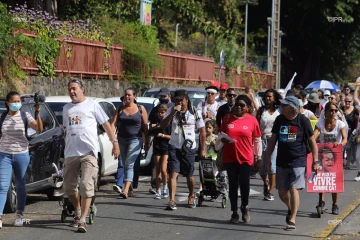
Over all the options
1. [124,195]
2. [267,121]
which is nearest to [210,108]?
[267,121]

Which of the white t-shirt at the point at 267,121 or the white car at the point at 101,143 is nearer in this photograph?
the white t-shirt at the point at 267,121

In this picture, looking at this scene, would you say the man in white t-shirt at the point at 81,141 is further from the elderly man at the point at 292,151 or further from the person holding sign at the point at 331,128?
the person holding sign at the point at 331,128

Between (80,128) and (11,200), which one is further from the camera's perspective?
(11,200)

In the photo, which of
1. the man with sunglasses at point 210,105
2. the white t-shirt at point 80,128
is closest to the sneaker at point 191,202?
the white t-shirt at point 80,128

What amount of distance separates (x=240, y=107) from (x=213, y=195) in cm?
213

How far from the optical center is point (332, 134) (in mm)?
13633

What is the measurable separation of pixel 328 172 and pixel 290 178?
59.3 inches

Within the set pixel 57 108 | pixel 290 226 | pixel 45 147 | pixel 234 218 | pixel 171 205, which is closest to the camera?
pixel 290 226

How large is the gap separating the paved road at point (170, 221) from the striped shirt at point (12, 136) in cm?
98

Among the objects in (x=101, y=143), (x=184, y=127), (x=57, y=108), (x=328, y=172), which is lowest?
(x=328, y=172)

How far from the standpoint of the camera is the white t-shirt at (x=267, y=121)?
14.9 meters

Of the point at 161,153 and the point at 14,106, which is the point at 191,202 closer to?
the point at 161,153

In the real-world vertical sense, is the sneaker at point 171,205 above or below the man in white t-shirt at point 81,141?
below

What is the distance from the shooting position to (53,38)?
24984 mm
